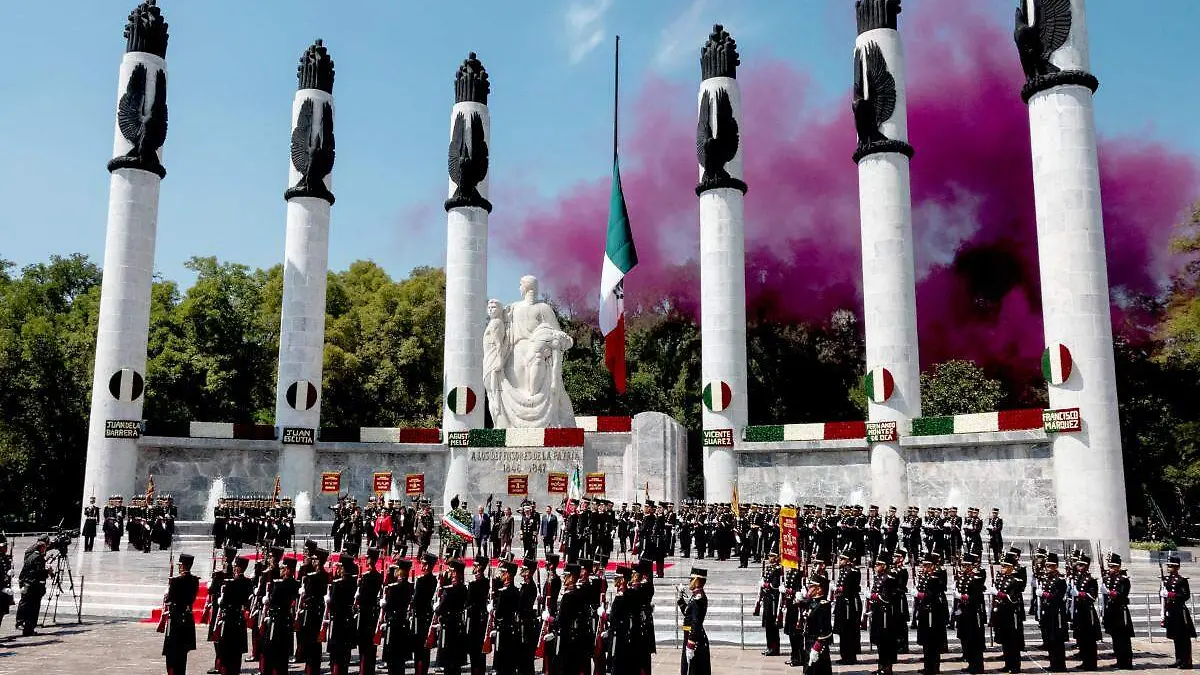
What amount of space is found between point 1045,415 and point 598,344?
32887 mm

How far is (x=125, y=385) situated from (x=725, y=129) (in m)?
25.5

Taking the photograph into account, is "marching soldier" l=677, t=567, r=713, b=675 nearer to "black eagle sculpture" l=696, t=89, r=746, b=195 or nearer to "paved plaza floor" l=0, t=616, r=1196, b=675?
"paved plaza floor" l=0, t=616, r=1196, b=675

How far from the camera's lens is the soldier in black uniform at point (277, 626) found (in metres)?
12.8

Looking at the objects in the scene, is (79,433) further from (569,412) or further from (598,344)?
(598,344)

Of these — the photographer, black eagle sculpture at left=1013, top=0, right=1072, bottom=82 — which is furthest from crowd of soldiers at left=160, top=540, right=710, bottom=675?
black eagle sculpture at left=1013, top=0, right=1072, bottom=82

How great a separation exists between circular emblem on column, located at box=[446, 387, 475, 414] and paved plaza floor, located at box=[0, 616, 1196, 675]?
73.8 feet

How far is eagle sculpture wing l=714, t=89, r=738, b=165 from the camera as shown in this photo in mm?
37906

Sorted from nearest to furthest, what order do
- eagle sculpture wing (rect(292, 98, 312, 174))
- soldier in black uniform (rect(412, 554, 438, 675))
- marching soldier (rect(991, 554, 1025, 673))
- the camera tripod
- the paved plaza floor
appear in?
soldier in black uniform (rect(412, 554, 438, 675)) < the paved plaza floor < marching soldier (rect(991, 554, 1025, 673)) < the camera tripod < eagle sculpture wing (rect(292, 98, 312, 174))

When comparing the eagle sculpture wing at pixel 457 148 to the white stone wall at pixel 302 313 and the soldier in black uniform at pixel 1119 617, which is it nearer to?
the white stone wall at pixel 302 313

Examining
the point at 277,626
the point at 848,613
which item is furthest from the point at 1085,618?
the point at 277,626

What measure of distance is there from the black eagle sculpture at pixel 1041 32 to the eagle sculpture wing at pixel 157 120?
3250cm

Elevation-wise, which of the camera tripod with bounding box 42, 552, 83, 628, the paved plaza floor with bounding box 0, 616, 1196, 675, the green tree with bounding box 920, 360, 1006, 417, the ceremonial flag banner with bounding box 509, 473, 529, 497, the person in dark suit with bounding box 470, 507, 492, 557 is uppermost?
the green tree with bounding box 920, 360, 1006, 417

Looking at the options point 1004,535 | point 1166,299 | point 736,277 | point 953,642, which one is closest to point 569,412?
point 736,277

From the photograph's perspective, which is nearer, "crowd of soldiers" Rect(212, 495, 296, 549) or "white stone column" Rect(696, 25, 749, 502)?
"crowd of soldiers" Rect(212, 495, 296, 549)
